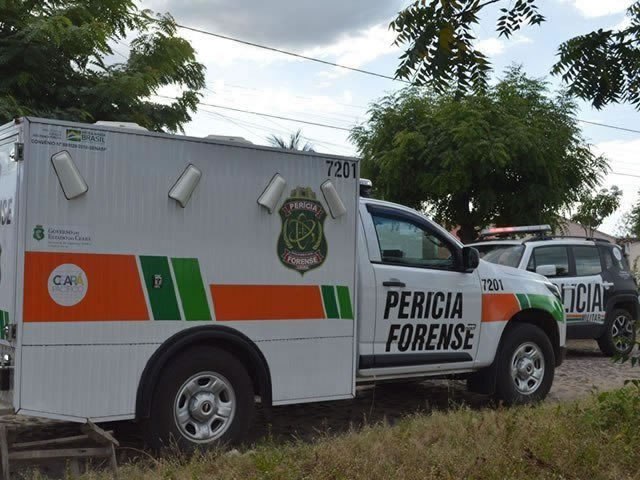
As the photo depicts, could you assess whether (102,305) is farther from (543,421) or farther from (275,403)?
(543,421)

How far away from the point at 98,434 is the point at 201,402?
2.66 ft

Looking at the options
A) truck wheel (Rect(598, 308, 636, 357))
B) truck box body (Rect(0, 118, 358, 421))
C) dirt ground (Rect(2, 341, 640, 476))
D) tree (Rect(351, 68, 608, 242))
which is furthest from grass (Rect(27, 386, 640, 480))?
tree (Rect(351, 68, 608, 242))

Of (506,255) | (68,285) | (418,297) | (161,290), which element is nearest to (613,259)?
(506,255)

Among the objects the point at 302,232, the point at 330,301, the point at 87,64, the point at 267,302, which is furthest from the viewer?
the point at 87,64

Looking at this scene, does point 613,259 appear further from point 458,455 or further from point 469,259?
point 458,455

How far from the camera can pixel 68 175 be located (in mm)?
5207

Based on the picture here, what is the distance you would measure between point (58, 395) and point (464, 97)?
10.6 ft

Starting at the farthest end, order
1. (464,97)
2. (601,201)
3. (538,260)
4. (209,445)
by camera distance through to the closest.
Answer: (601,201), (538,260), (209,445), (464,97)

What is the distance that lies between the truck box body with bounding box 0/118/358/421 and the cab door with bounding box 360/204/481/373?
0.43m

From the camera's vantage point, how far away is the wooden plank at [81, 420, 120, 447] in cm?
509

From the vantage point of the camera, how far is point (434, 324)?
23.6 feet

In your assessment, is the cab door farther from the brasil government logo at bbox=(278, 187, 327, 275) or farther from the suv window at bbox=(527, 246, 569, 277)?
the suv window at bbox=(527, 246, 569, 277)

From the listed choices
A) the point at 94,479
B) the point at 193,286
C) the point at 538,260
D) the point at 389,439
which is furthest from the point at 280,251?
the point at 538,260

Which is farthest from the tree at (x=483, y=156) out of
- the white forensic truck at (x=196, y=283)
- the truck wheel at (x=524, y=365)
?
the white forensic truck at (x=196, y=283)
